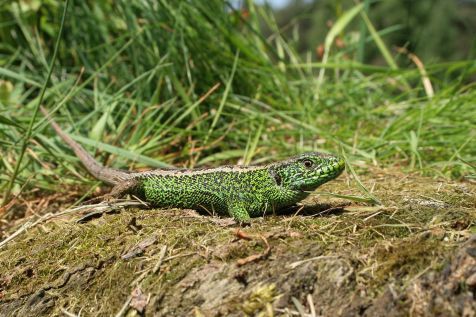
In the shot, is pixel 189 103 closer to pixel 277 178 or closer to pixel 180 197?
pixel 180 197

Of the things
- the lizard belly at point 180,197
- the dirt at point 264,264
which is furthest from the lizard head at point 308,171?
the lizard belly at point 180,197

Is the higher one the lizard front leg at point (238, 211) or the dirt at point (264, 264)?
the dirt at point (264, 264)

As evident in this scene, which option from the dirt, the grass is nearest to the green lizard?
the dirt

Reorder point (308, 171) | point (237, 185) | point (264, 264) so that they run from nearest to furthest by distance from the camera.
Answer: point (264, 264), point (308, 171), point (237, 185)

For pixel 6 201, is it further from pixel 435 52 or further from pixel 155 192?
pixel 435 52

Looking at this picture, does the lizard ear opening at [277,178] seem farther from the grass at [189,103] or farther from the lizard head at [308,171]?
the grass at [189,103]

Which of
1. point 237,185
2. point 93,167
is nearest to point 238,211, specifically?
point 237,185
